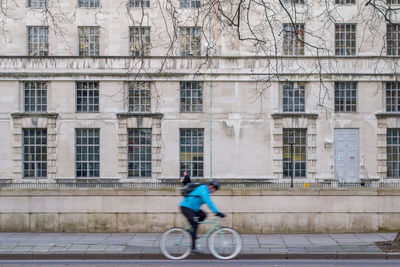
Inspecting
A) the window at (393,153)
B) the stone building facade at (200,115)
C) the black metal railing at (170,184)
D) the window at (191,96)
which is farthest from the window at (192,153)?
the window at (393,153)

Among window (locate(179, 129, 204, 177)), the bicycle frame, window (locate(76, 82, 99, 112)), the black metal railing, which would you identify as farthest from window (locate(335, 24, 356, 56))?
the bicycle frame

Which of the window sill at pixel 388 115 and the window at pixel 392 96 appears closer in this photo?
the window sill at pixel 388 115

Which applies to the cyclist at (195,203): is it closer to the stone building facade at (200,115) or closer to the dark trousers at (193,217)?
the dark trousers at (193,217)

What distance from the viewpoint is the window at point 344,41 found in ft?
116

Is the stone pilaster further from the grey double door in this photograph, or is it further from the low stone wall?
the low stone wall

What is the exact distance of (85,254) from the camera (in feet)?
38.0

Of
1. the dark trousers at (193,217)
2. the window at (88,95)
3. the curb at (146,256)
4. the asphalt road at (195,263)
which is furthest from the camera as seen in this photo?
the window at (88,95)

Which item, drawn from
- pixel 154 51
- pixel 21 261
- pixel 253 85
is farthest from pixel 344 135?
pixel 21 261

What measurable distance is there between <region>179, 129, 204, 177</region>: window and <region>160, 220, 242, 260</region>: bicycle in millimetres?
23577

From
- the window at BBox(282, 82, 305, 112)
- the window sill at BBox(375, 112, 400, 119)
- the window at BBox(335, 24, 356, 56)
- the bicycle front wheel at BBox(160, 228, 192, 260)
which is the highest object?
the window at BBox(335, 24, 356, 56)

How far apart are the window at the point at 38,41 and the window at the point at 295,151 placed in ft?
58.3

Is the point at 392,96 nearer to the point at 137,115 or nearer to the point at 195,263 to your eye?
the point at 137,115

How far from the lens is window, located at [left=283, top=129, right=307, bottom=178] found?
3466 cm

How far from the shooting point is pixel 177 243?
11211mm
